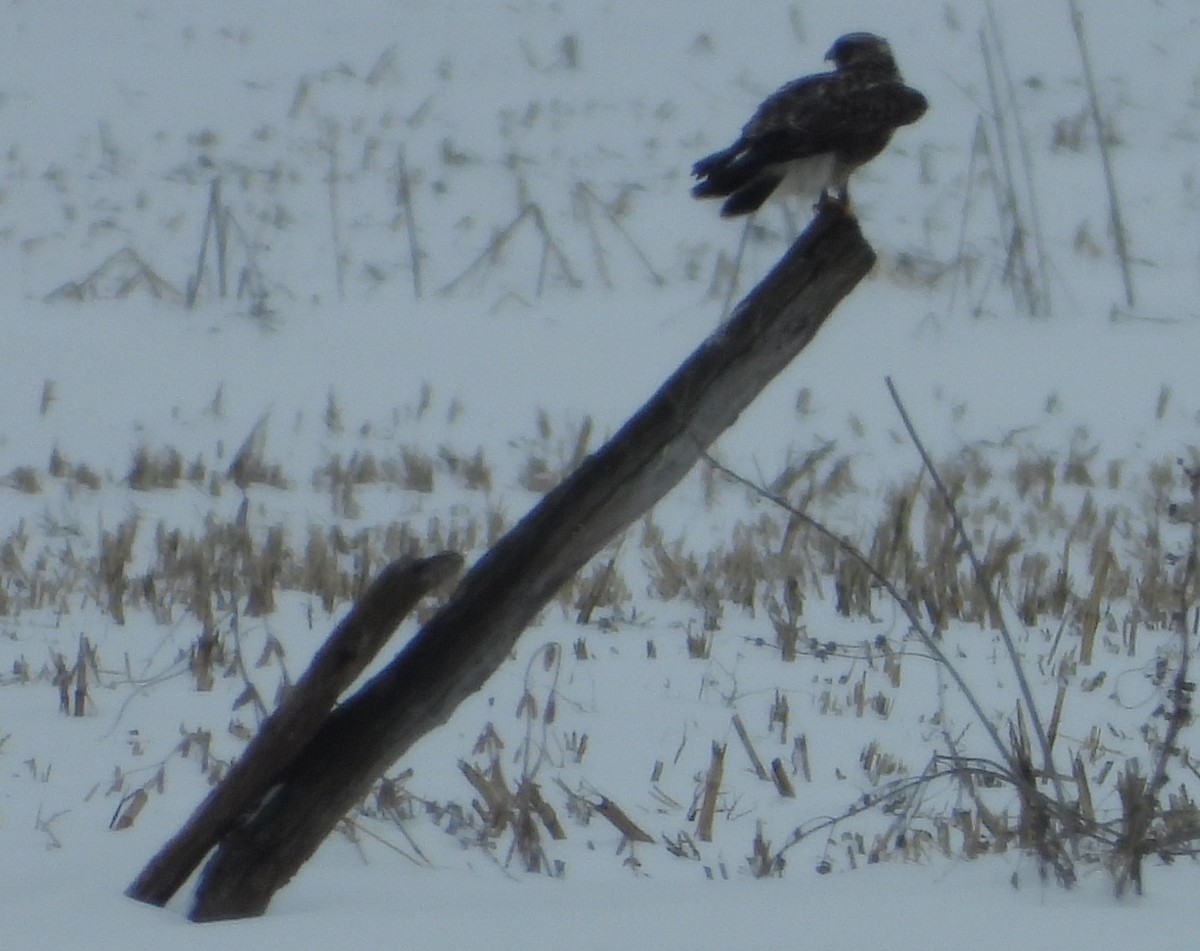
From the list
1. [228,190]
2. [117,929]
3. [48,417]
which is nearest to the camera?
[117,929]

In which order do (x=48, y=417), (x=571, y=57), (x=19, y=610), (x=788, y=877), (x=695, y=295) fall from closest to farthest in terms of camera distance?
(x=788, y=877) < (x=19, y=610) < (x=48, y=417) < (x=695, y=295) < (x=571, y=57)

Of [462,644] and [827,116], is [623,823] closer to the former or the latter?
[462,644]

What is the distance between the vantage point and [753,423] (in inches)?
372

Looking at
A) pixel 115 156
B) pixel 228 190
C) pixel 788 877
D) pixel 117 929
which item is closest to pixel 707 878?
pixel 788 877

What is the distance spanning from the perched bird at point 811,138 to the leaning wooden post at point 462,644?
6.30 feet

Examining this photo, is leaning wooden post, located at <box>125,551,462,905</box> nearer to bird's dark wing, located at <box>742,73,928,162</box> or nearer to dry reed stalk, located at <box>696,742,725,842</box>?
dry reed stalk, located at <box>696,742,725,842</box>

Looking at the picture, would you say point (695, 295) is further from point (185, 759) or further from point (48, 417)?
point (185, 759)

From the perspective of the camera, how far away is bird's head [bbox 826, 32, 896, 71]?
18.0 ft

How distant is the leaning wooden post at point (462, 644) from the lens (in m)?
2.81

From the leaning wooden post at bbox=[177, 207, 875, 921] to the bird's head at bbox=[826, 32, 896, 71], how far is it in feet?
9.13

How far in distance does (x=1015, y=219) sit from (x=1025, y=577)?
486 centimetres

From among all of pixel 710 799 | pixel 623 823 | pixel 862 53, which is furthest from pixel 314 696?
pixel 862 53

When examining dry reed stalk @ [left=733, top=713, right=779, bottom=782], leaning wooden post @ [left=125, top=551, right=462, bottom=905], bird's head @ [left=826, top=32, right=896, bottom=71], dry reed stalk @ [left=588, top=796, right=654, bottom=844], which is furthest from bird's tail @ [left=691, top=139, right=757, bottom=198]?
leaning wooden post @ [left=125, top=551, right=462, bottom=905]

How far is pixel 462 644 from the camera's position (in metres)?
2.81
